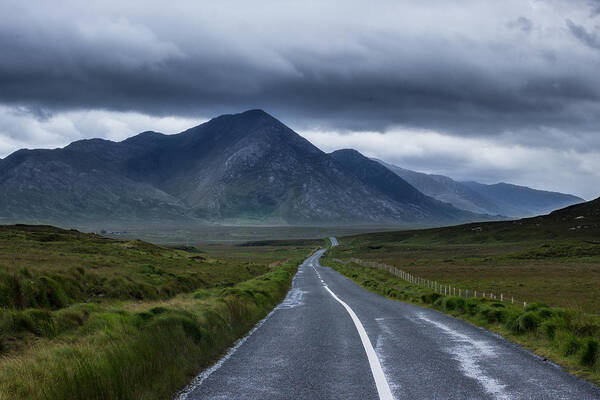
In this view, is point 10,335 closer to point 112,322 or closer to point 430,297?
point 112,322

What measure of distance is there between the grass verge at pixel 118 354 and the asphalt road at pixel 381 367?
61cm

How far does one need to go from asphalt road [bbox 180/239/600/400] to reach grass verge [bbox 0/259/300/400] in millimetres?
612

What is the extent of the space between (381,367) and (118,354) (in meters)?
5.61

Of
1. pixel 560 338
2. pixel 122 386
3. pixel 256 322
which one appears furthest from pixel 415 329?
pixel 122 386

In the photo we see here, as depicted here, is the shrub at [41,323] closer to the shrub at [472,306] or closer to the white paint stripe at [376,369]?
the white paint stripe at [376,369]

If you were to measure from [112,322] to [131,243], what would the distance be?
221 feet

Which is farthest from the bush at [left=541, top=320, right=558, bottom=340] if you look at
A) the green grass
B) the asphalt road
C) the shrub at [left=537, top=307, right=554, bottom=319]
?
the green grass

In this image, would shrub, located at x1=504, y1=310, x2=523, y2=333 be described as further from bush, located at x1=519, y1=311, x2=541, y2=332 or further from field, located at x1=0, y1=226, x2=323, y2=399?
field, located at x1=0, y1=226, x2=323, y2=399

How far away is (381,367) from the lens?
38.3 feet

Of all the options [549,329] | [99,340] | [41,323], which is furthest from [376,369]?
[41,323]

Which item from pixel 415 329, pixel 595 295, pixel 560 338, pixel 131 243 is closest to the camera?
pixel 560 338

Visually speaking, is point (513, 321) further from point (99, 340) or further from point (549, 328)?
point (99, 340)

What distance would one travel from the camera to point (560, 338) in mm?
14406

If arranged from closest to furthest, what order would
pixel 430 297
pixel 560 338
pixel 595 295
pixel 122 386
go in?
pixel 122 386
pixel 560 338
pixel 430 297
pixel 595 295
